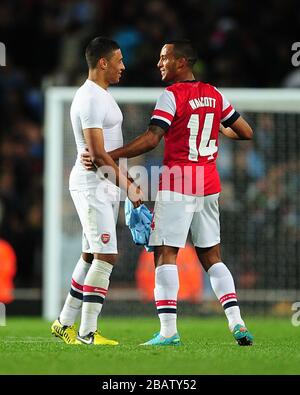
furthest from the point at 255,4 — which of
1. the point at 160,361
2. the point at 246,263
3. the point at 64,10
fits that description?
the point at 160,361

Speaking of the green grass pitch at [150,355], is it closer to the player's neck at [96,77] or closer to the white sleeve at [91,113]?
the white sleeve at [91,113]

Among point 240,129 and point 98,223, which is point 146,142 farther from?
point 240,129

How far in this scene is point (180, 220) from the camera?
765 cm

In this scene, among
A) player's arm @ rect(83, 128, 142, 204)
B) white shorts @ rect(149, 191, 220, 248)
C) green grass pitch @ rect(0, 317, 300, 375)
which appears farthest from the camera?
white shorts @ rect(149, 191, 220, 248)

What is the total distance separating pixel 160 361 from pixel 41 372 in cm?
77

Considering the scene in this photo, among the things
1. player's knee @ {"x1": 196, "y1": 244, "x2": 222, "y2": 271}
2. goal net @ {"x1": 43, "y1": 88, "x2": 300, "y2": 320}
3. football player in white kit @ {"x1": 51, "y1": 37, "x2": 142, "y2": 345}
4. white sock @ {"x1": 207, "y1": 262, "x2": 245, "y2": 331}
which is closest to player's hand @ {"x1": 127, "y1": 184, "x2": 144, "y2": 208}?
football player in white kit @ {"x1": 51, "y1": 37, "x2": 142, "y2": 345}

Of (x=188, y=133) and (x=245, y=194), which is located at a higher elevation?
(x=188, y=133)

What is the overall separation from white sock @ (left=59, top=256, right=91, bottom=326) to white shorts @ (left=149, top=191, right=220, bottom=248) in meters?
0.62

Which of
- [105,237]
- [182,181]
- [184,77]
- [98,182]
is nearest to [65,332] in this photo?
[105,237]

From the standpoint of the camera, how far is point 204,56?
15.3 meters

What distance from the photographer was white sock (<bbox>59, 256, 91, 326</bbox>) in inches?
318

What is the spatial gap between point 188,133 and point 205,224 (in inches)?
24.8

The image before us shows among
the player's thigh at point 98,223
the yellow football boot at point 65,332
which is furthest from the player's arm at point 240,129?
the yellow football boot at point 65,332

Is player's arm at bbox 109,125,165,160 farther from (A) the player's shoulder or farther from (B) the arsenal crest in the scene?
(B) the arsenal crest
